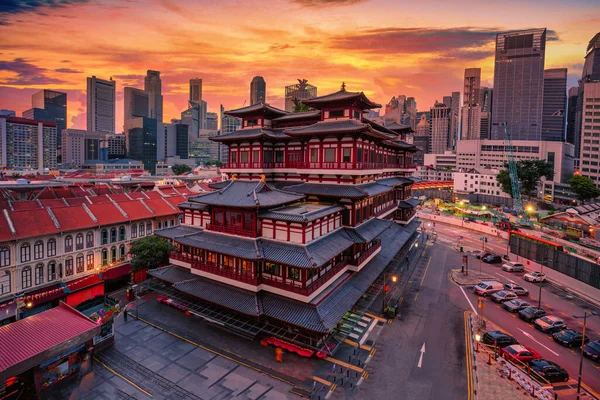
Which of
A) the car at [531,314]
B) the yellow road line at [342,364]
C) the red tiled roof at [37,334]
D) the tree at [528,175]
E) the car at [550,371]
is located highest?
the tree at [528,175]

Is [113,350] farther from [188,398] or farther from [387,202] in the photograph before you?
[387,202]

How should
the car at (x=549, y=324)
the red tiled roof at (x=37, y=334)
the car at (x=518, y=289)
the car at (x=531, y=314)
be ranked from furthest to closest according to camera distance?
the car at (x=518, y=289)
the car at (x=531, y=314)
the car at (x=549, y=324)
the red tiled roof at (x=37, y=334)

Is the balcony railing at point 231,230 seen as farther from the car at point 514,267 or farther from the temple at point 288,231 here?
the car at point 514,267

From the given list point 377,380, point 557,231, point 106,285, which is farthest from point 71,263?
point 557,231

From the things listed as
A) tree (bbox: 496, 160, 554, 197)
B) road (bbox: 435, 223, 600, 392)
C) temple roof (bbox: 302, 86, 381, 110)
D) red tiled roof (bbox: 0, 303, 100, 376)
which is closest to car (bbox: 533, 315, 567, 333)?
road (bbox: 435, 223, 600, 392)

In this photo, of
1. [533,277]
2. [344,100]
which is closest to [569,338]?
[533,277]

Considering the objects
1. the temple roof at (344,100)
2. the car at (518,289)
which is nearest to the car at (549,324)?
the car at (518,289)
